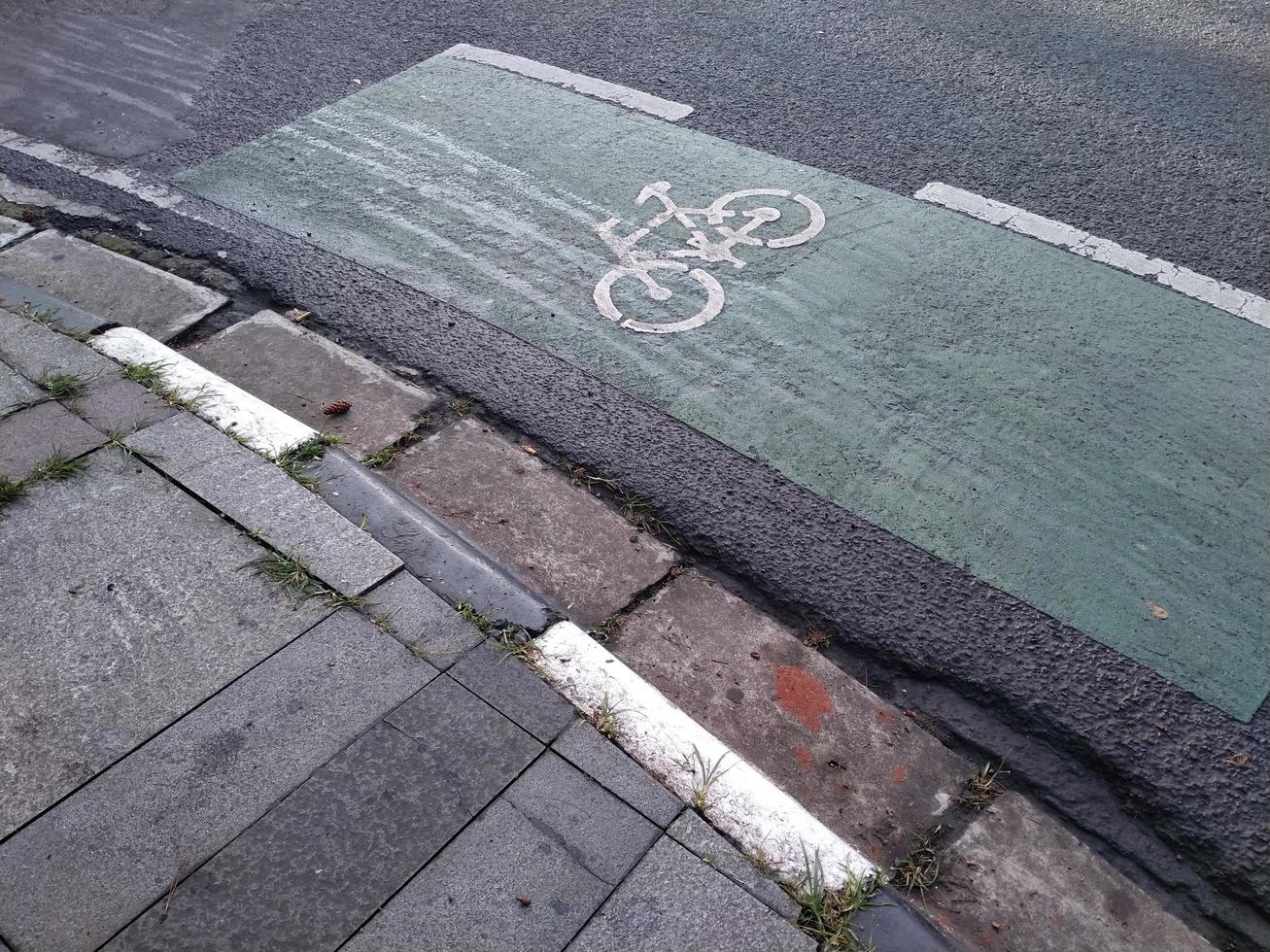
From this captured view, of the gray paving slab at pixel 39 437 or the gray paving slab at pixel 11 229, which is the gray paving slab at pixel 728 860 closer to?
the gray paving slab at pixel 39 437

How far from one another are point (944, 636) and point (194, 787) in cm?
217

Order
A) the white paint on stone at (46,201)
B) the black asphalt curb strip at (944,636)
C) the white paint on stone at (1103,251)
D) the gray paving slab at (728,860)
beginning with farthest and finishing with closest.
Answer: the white paint on stone at (46,201) → the white paint on stone at (1103,251) → the black asphalt curb strip at (944,636) → the gray paving slab at (728,860)

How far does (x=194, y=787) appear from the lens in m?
2.59

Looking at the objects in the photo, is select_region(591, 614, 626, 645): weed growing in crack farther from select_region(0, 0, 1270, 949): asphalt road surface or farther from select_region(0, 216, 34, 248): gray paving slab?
select_region(0, 216, 34, 248): gray paving slab

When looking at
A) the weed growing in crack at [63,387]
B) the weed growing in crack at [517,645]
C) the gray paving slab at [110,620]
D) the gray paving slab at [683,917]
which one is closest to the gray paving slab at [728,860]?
the gray paving slab at [683,917]

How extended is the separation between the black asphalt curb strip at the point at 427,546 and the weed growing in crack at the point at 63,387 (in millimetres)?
953

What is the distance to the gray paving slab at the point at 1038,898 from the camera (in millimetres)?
2549

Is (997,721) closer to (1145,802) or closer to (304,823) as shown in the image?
(1145,802)

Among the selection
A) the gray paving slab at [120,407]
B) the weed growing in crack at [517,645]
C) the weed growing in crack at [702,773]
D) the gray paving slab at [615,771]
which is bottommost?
the weed growing in crack at [702,773]

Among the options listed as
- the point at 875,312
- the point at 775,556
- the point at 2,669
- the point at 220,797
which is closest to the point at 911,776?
the point at 775,556

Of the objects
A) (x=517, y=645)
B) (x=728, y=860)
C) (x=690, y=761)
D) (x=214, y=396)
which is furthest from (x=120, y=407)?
(x=728, y=860)

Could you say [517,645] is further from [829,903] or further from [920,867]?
[920,867]

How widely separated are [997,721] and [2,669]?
9.20 feet

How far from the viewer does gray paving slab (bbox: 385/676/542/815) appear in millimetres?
2629
